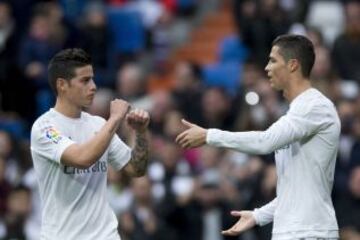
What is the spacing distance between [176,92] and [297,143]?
736 centimetres

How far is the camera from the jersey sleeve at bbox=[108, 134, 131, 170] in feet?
33.3

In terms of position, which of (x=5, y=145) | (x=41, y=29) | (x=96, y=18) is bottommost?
(x=5, y=145)

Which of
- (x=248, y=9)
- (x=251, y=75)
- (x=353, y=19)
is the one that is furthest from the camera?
(x=248, y=9)

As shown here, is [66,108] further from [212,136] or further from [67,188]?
[212,136]

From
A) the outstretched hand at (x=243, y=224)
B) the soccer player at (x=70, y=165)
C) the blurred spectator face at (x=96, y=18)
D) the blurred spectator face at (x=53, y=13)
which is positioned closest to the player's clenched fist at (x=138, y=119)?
the soccer player at (x=70, y=165)

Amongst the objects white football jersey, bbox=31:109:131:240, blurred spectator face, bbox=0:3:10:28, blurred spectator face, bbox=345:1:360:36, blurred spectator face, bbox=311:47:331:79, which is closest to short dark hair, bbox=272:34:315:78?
white football jersey, bbox=31:109:131:240

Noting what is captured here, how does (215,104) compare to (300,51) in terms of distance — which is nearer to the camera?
(300,51)

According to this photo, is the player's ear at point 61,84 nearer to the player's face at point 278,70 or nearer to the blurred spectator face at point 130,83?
the player's face at point 278,70

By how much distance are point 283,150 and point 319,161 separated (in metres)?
0.27

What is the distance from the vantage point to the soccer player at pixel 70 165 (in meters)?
9.75

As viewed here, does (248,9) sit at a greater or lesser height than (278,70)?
greater

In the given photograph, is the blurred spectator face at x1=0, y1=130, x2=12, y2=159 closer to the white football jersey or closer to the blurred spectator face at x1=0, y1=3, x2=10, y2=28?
the blurred spectator face at x1=0, y1=3, x2=10, y2=28

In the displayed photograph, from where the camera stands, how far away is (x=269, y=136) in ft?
30.3

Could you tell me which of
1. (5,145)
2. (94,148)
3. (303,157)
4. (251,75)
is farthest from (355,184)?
(94,148)
